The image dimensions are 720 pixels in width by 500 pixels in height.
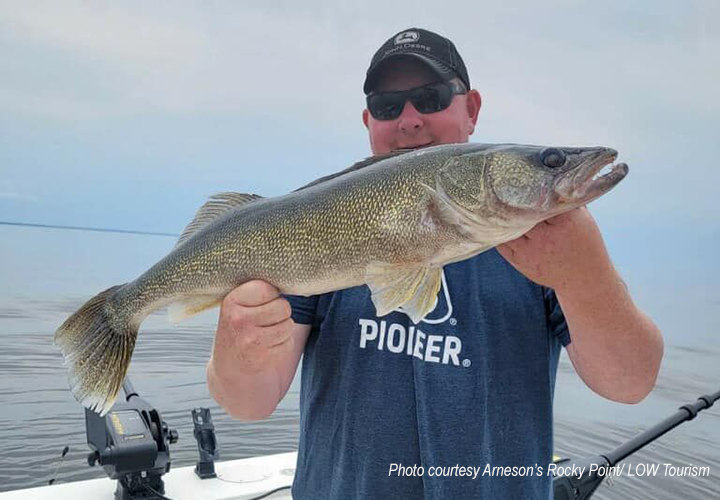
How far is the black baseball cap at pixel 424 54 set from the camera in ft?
8.93

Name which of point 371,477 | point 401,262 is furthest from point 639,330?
point 371,477

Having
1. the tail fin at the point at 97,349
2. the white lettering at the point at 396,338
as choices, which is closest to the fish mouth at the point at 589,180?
the white lettering at the point at 396,338

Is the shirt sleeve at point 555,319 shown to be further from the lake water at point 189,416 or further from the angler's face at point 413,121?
the lake water at point 189,416

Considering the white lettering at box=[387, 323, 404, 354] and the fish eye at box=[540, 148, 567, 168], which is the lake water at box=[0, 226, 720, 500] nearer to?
the white lettering at box=[387, 323, 404, 354]

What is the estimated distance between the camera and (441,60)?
9.04 feet

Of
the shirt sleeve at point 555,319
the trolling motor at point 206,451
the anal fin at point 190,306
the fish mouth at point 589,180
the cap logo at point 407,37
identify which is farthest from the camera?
the trolling motor at point 206,451

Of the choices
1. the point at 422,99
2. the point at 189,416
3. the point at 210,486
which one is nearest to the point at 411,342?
the point at 422,99

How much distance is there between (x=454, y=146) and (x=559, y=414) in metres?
8.97

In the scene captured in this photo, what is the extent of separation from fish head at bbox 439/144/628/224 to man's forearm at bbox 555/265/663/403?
0.29 m

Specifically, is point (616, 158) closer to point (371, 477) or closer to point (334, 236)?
point (334, 236)

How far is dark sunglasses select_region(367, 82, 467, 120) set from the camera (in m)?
2.69

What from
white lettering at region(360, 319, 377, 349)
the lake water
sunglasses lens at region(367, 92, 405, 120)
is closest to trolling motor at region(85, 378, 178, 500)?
white lettering at region(360, 319, 377, 349)

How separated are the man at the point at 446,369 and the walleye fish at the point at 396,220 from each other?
0.32ft

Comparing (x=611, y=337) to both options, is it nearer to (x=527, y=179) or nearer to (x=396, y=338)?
(x=527, y=179)
